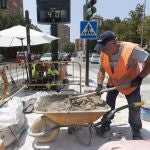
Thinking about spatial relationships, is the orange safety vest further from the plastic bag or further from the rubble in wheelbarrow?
the plastic bag

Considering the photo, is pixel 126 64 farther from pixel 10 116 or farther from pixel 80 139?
pixel 10 116

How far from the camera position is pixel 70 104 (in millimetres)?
5836

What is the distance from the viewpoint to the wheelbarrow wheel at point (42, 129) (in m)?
5.59

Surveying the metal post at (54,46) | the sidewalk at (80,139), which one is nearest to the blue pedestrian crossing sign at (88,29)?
the metal post at (54,46)

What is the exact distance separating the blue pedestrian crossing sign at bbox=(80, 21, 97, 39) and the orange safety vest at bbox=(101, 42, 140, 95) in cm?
630

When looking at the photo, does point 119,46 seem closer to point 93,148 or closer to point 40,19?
point 93,148

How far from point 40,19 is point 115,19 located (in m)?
67.9

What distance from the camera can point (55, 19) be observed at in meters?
13.1

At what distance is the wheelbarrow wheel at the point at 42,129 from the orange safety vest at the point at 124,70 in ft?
4.26

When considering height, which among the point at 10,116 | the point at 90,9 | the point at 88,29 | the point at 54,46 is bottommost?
the point at 10,116

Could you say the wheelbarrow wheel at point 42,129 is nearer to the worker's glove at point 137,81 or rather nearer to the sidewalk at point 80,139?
the sidewalk at point 80,139

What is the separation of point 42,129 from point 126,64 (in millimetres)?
1821

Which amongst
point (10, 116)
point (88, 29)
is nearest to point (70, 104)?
point (10, 116)

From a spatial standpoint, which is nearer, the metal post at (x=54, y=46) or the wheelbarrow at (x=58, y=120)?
the wheelbarrow at (x=58, y=120)
